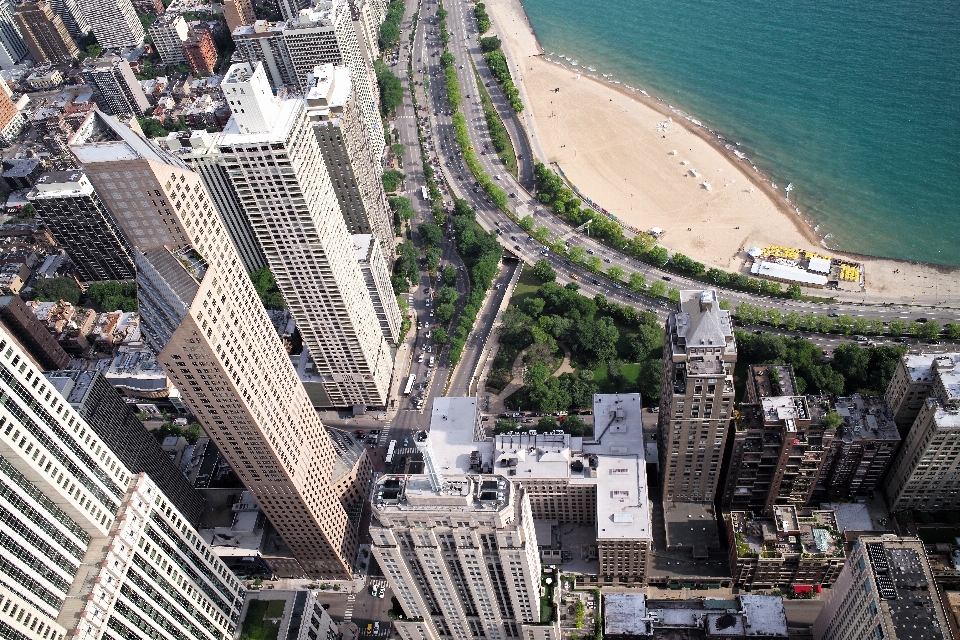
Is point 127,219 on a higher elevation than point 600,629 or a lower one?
higher

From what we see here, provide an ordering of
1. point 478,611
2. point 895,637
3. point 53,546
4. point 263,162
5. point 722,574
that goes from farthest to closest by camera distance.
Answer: point 722,574
point 263,162
point 478,611
point 895,637
point 53,546

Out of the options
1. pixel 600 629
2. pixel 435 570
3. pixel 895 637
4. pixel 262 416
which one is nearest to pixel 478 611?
pixel 435 570

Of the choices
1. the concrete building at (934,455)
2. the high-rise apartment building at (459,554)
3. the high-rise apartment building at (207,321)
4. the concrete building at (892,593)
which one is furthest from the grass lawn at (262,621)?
the concrete building at (934,455)

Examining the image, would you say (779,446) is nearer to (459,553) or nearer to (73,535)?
(459,553)

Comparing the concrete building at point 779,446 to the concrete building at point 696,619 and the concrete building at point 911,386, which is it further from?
the concrete building at point 696,619


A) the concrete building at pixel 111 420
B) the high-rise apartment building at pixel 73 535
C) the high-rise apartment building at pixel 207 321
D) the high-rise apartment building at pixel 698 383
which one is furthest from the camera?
the concrete building at pixel 111 420

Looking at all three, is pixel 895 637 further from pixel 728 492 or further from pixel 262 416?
pixel 262 416
